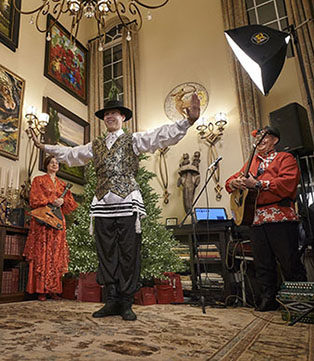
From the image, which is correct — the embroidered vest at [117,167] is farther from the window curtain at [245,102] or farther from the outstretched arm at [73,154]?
the window curtain at [245,102]

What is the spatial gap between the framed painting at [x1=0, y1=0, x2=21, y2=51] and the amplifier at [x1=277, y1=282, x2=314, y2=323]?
4.44 m

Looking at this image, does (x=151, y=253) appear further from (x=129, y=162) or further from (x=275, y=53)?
(x=275, y=53)

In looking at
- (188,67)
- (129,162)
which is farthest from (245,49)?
(188,67)

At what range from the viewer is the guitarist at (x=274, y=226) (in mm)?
2215

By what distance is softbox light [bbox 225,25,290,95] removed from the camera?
2230mm

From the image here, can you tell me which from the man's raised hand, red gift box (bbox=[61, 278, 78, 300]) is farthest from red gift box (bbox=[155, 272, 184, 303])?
the man's raised hand

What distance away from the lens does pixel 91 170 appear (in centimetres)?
368

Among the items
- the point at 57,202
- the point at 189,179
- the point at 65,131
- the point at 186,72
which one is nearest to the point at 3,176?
the point at 57,202

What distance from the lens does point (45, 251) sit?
127 inches

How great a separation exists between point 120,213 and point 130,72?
4096 mm

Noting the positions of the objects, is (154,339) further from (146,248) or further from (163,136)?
(146,248)

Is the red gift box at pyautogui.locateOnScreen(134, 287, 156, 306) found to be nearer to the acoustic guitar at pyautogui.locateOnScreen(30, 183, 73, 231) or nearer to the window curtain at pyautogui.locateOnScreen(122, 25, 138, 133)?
the acoustic guitar at pyautogui.locateOnScreen(30, 183, 73, 231)

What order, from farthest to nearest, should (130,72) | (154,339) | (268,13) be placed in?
(130,72)
(268,13)
(154,339)

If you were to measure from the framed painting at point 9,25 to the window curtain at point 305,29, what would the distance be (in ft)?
12.5
